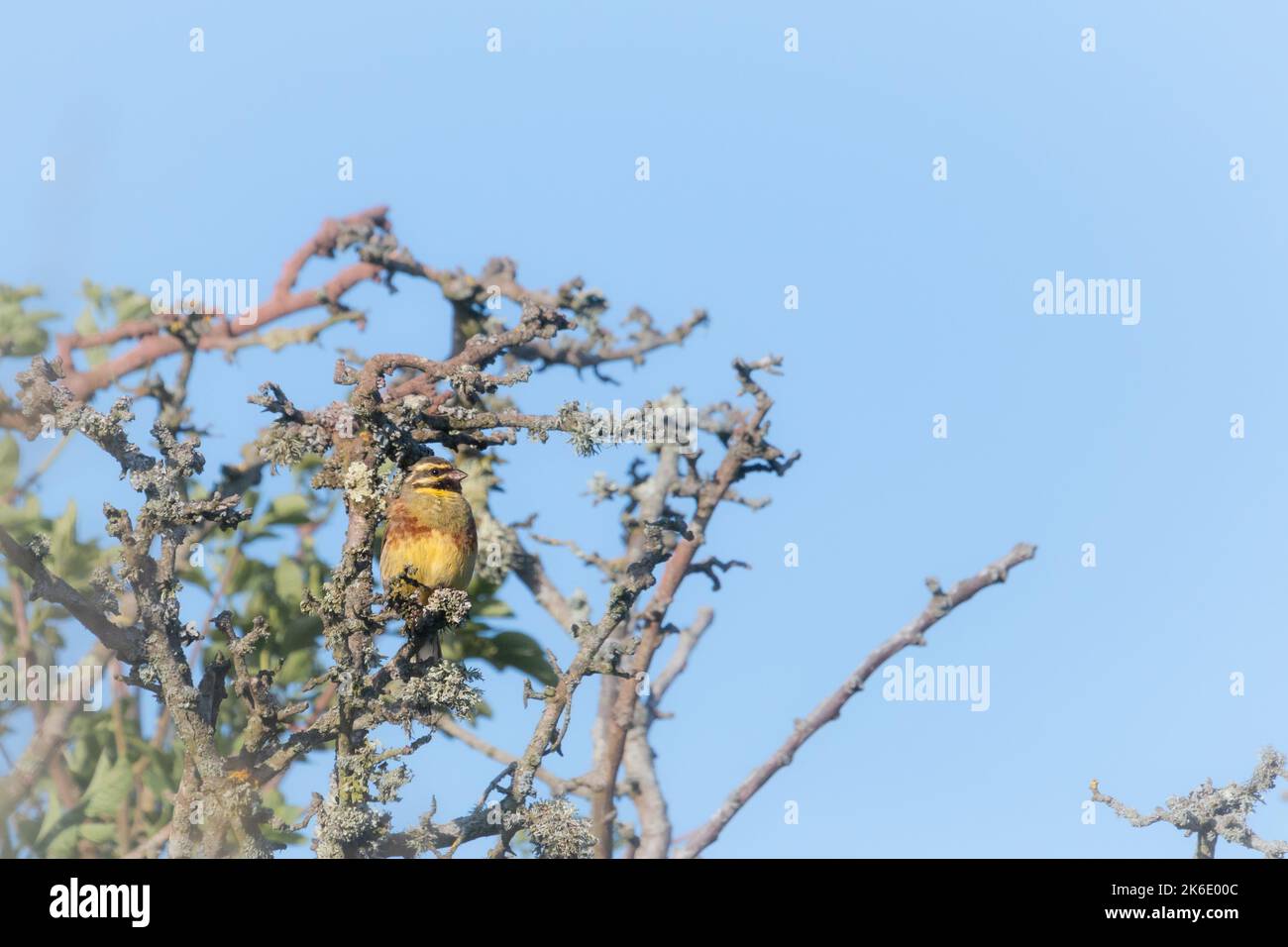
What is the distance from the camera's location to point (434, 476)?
7.78 metres

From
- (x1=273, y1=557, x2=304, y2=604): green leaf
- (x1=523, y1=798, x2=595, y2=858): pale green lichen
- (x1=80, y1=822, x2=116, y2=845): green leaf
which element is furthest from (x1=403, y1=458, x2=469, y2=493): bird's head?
(x1=80, y1=822, x2=116, y2=845): green leaf

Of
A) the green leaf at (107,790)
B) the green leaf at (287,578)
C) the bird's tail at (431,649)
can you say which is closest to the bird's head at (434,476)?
the bird's tail at (431,649)

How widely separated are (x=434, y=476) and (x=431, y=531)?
27cm

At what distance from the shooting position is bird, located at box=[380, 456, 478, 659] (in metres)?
7.74

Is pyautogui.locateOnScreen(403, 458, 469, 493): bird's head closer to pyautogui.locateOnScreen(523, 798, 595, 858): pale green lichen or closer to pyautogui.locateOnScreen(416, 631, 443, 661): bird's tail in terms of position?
pyautogui.locateOnScreen(416, 631, 443, 661): bird's tail

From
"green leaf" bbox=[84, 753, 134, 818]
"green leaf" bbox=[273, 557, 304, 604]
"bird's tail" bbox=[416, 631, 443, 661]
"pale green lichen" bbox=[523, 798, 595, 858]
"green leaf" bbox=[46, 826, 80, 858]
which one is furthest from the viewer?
"green leaf" bbox=[273, 557, 304, 604]

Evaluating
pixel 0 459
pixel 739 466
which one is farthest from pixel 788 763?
pixel 0 459

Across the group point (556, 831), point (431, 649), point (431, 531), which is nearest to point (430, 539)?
point (431, 531)

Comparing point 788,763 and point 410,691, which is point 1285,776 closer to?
point 788,763

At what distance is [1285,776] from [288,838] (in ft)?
14.8

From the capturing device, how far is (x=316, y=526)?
1020 cm

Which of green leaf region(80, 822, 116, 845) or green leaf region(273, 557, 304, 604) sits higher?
green leaf region(273, 557, 304, 604)

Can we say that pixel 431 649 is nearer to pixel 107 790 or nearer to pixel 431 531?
pixel 431 531

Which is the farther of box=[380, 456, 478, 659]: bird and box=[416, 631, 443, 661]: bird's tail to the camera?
box=[380, 456, 478, 659]: bird
